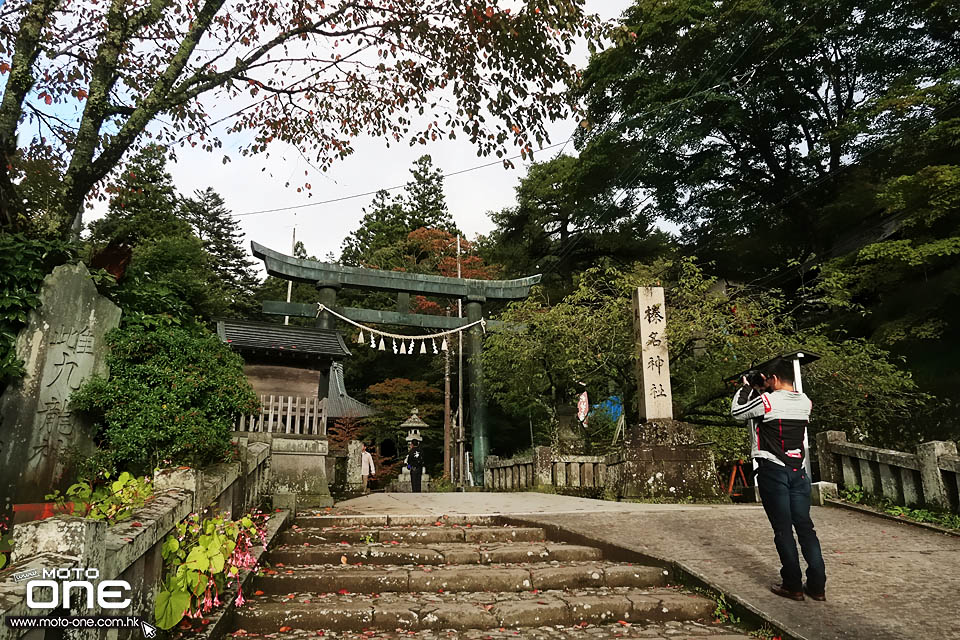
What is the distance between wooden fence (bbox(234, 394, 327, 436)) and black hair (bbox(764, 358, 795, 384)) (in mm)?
7666

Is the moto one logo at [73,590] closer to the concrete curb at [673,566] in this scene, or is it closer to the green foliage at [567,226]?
the concrete curb at [673,566]

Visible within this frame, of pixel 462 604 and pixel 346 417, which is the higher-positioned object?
pixel 346 417

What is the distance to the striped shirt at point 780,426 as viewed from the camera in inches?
196

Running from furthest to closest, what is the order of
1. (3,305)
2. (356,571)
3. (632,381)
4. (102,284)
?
(632,381)
(102,284)
(3,305)
(356,571)

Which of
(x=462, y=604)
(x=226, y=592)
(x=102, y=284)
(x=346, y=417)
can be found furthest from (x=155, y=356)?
(x=346, y=417)

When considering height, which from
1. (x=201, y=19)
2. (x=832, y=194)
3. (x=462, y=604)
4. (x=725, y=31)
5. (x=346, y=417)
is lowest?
(x=462, y=604)

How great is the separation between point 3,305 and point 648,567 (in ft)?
25.0

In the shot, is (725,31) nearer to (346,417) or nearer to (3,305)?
(346,417)

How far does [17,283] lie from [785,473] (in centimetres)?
844

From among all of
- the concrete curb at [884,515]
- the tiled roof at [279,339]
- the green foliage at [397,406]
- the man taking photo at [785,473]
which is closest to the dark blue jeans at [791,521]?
the man taking photo at [785,473]

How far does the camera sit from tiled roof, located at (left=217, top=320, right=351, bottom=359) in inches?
446

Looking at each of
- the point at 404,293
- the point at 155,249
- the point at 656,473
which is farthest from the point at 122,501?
the point at 155,249

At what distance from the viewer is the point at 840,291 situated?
16.1 meters

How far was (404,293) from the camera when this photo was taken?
2156 centimetres
